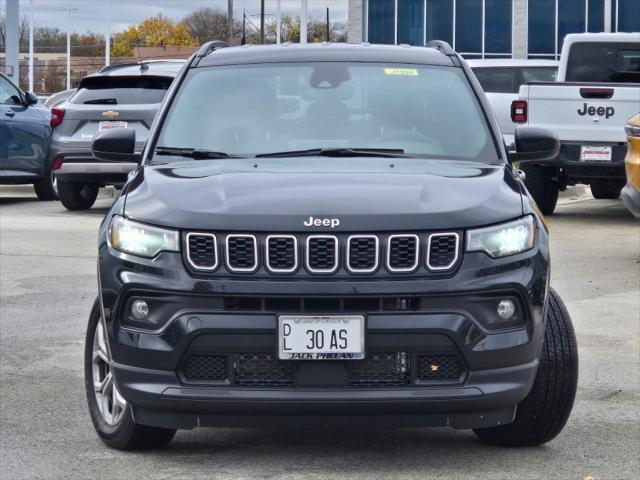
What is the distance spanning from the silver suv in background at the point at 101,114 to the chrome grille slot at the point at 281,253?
38.3ft

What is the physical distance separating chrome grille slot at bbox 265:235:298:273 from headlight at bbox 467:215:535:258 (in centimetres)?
62

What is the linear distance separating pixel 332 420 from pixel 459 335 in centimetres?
54

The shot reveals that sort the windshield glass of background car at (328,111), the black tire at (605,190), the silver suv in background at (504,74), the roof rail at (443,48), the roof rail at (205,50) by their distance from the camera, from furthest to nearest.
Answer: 1. the silver suv in background at (504,74)
2. the black tire at (605,190)
3. the roof rail at (443,48)
4. the roof rail at (205,50)
5. the windshield glass of background car at (328,111)

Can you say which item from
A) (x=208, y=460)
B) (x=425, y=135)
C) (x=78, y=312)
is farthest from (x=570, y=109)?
(x=208, y=460)

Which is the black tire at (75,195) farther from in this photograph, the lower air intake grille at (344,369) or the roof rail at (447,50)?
the lower air intake grille at (344,369)

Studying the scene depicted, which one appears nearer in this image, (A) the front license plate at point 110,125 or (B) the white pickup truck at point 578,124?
(B) the white pickup truck at point 578,124

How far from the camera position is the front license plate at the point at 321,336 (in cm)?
503

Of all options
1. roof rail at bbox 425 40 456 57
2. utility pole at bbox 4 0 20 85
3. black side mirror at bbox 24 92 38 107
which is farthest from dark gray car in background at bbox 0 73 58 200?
roof rail at bbox 425 40 456 57

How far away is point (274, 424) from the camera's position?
5.16 m

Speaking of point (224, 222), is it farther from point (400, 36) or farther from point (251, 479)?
point (400, 36)

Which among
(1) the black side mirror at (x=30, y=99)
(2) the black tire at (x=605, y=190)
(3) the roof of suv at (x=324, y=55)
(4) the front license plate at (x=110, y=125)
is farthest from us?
(2) the black tire at (x=605, y=190)

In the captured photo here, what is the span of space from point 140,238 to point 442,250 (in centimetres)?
109

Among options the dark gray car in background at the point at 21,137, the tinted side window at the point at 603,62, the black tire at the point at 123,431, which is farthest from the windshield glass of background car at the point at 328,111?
the tinted side window at the point at 603,62

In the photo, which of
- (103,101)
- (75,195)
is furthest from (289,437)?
(75,195)
